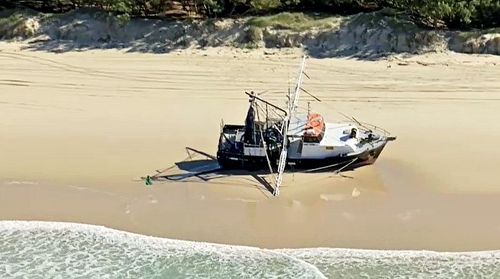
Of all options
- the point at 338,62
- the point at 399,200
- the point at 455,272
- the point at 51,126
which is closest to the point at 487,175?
the point at 399,200

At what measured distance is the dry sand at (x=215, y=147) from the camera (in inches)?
777

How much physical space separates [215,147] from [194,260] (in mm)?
5357

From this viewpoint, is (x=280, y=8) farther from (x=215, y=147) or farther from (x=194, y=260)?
(x=194, y=260)

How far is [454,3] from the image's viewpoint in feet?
92.6

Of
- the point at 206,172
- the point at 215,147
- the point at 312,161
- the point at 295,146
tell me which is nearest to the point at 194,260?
the point at 206,172

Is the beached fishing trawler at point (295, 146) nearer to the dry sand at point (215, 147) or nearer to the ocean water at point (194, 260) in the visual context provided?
the dry sand at point (215, 147)

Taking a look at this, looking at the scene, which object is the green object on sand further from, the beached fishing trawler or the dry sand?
the beached fishing trawler

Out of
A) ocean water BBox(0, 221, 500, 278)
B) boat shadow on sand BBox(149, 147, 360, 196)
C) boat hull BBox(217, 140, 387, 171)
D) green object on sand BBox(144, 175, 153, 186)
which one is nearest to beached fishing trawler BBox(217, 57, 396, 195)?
boat hull BBox(217, 140, 387, 171)

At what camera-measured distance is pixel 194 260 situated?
18.8 m

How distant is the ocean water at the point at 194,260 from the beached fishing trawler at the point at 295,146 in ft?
11.0

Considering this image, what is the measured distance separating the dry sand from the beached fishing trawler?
0.37 m

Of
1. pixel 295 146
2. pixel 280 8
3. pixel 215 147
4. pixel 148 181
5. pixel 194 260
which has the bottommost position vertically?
pixel 194 260

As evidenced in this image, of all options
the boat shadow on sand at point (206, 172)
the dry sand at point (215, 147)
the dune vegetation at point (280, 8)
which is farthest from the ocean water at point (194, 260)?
the dune vegetation at point (280, 8)

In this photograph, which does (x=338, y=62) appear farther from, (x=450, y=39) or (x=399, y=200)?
(x=399, y=200)
